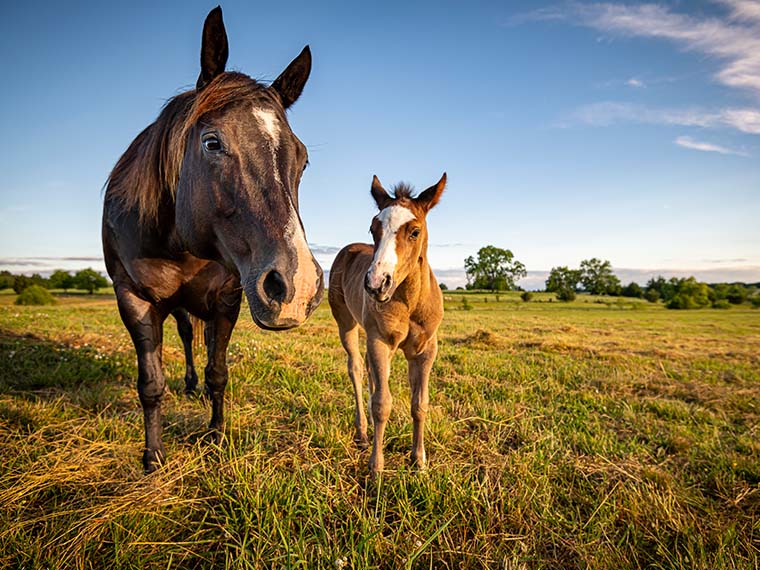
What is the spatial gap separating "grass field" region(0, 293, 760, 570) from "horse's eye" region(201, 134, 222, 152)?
197cm

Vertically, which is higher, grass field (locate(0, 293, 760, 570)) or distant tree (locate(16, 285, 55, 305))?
distant tree (locate(16, 285, 55, 305))

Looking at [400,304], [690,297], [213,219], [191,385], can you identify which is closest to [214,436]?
[191,385]

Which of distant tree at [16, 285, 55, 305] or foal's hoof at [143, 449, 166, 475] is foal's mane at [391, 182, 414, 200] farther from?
distant tree at [16, 285, 55, 305]

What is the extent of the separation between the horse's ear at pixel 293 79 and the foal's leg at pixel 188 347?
3.21 m

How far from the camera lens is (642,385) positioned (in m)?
6.28

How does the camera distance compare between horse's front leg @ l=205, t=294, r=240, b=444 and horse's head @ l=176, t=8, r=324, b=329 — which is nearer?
horse's head @ l=176, t=8, r=324, b=329

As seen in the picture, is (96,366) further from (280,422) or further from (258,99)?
(258,99)

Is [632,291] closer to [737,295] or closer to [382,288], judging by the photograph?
[737,295]

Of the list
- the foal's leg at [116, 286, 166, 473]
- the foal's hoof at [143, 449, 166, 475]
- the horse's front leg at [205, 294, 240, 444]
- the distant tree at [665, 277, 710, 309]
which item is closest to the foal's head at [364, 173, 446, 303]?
the horse's front leg at [205, 294, 240, 444]

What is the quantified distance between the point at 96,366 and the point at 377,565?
210 inches

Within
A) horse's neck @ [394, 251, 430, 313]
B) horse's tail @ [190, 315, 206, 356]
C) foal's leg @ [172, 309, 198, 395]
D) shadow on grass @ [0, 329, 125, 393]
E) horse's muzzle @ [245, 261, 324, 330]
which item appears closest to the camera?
horse's muzzle @ [245, 261, 324, 330]

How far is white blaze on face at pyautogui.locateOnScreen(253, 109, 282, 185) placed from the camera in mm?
2096

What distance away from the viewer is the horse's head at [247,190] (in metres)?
1.81

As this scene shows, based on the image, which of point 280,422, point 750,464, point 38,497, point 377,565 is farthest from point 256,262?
point 750,464
